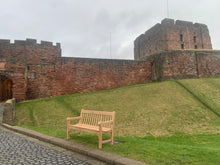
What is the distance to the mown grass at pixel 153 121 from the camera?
3.94m

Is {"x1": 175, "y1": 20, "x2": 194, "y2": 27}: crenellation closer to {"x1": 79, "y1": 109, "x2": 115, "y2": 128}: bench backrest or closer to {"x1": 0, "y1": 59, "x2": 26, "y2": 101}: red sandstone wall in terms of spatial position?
{"x1": 0, "y1": 59, "x2": 26, "y2": 101}: red sandstone wall

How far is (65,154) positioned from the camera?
408 cm

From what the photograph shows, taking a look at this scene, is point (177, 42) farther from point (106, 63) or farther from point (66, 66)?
point (66, 66)

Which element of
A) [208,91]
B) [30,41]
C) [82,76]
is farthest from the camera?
[30,41]

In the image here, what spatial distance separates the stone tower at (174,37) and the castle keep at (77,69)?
6070mm

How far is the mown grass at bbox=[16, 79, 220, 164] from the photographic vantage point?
12.9ft

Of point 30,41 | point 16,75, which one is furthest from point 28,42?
point 16,75

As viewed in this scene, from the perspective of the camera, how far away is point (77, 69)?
17.4 m

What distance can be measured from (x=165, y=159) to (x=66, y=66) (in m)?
15.1

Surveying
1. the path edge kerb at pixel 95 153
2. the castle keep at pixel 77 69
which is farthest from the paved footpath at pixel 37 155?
the castle keep at pixel 77 69

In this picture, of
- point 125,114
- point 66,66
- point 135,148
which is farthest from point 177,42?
point 135,148

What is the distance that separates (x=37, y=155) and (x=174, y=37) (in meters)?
26.7

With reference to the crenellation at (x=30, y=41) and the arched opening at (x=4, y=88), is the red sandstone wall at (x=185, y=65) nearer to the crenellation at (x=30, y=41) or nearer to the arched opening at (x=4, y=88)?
the crenellation at (x=30, y=41)

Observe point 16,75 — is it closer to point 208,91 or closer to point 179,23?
point 208,91
